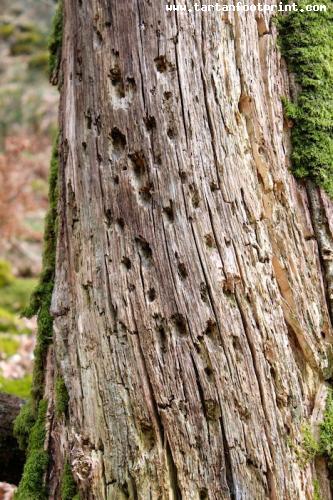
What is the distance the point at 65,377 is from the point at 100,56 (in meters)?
1.71

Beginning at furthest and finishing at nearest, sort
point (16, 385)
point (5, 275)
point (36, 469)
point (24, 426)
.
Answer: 1. point (5, 275)
2. point (16, 385)
3. point (24, 426)
4. point (36, 469)

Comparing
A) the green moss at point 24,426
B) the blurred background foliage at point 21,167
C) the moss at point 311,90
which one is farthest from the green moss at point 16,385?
the moss at point 311,90

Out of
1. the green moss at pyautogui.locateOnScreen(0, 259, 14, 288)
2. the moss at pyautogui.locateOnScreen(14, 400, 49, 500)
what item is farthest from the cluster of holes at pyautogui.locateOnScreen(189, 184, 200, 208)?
the green moss at pyautogui.locateOnScreen(0, 259, 14, 288)

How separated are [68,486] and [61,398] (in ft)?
1.40

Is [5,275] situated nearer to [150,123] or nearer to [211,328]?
[150,123]

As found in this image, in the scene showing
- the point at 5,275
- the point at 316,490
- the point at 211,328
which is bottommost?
the point at 316,490

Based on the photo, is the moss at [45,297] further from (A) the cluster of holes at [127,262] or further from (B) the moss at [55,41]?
(A) the cluster of holes at [127,262]

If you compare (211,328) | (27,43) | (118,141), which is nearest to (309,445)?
(211,328)

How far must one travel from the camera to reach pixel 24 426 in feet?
10.1

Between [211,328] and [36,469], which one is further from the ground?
[211,328]

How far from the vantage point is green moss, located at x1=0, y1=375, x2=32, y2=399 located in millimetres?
5353

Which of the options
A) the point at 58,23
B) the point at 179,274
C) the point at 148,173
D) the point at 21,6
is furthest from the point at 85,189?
the point at 21,6

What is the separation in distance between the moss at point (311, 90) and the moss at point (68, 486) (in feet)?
6.36

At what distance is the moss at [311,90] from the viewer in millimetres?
2744
